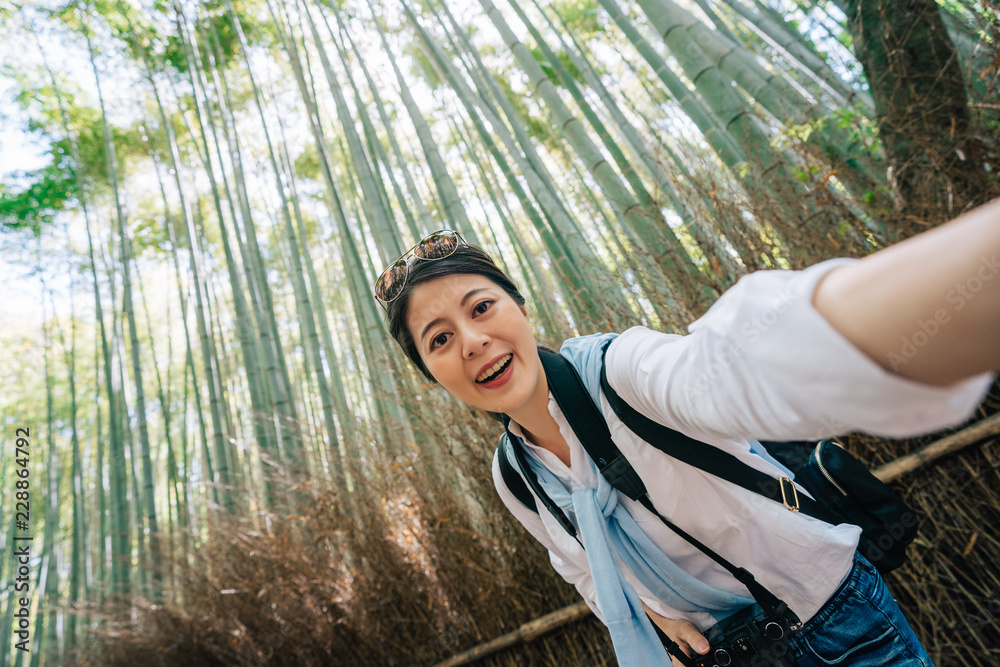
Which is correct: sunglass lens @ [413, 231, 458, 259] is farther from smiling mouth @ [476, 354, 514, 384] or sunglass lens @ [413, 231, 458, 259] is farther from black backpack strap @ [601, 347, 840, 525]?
black backpack strap @ [601, 347, 840, 525]

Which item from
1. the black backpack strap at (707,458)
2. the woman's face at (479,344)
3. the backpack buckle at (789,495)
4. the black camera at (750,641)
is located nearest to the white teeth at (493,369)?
the woman's face at (479,344)

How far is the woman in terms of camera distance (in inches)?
12.6

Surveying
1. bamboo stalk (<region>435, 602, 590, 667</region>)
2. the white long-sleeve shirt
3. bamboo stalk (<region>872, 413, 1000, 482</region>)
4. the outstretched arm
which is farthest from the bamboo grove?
the outstretched arm

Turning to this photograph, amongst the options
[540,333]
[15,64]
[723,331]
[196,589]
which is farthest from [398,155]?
[15,64]

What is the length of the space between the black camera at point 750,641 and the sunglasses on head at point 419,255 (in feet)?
2.88

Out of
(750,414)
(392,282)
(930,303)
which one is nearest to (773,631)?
(750,414)

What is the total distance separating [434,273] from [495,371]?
0.24 metres

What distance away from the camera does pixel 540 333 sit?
8.96 feet

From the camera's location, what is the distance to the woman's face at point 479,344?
94 centimetres

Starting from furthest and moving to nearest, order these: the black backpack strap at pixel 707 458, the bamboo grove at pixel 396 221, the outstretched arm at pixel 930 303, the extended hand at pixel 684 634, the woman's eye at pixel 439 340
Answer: the bamboo grove at pixel 396 221 → the woman's eye at pixel 439 340 → the extended hand at pixel 684 634 → the black backpack strap at pixel 707 458 → the outstretched arm at pixel 930 303

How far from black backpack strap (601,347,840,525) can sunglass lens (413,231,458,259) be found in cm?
50

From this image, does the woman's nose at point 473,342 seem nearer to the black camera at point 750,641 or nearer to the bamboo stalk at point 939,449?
the black camera at point 750,641

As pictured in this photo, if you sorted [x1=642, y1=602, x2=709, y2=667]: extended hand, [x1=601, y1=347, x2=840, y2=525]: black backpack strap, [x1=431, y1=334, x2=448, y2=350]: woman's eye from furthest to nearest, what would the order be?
1. [x1=431, y1=334, x2=448, y2=350]: woman's eye
2. [x1=642, y1=602, x2=709, y2=667]: extended hand
3. [x1=601, y1=347, x2=840, y2=525]: black backpack strap

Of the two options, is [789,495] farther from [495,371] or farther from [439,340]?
[439,340]
